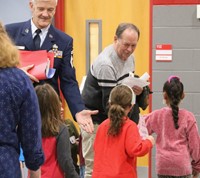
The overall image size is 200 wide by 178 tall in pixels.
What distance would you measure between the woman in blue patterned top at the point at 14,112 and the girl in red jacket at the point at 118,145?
128 cm

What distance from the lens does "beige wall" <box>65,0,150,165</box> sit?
5.39m

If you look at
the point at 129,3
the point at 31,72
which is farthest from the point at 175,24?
the point at 31,72

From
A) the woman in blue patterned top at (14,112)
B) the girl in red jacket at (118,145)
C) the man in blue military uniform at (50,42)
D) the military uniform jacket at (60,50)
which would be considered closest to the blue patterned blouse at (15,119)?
the woman in blue patterned top at (14,112)

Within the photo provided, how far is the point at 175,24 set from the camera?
4.87 metres

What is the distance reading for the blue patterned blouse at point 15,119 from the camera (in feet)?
6.73

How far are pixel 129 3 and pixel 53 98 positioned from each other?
8.47 feet

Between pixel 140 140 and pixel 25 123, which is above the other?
pixel 25 123

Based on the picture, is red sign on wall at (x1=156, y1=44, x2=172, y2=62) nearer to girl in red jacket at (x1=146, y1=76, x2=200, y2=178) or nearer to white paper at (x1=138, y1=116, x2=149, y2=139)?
girl in red jacket at (x1=146, y1=76, x2=200, y2=178)

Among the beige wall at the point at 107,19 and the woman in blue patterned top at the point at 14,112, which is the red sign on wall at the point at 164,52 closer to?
the beige wall at the point at 107,19

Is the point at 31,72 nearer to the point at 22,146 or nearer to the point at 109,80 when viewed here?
the point at 22,146

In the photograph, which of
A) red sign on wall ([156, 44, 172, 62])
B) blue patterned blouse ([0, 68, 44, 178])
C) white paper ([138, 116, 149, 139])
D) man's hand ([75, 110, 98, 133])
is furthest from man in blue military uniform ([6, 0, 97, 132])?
red sign on wall ([156, 44, 172, 62])

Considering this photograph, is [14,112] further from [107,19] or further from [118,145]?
[107,19]

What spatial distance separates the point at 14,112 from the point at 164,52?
9.99 ft

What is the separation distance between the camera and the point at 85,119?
111 inches
